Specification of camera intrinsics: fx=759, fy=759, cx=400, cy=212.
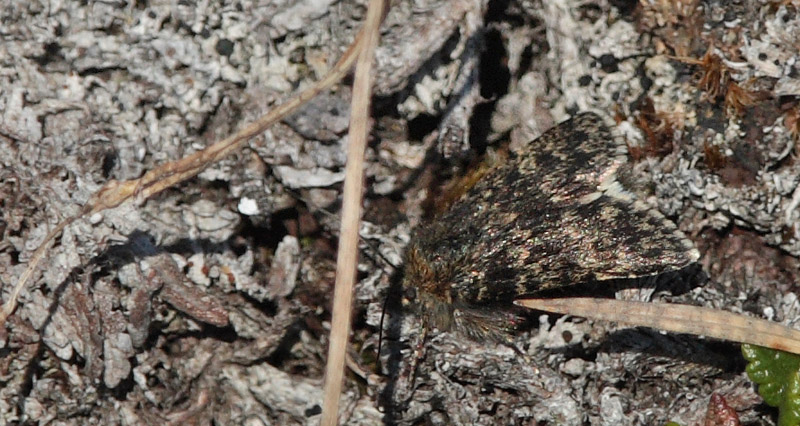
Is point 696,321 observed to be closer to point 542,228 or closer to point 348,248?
point 542,228

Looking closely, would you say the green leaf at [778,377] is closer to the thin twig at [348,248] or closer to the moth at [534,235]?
the moth at [534,235]

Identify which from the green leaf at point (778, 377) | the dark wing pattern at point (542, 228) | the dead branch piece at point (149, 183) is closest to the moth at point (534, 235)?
the dark wing pattern at point (542, 228)

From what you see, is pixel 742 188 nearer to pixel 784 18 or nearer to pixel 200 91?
pixel 784 18

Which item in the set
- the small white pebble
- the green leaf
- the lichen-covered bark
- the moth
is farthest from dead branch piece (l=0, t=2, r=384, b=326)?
the green leaf

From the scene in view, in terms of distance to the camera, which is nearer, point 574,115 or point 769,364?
point 769,364

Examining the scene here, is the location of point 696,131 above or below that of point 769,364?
above

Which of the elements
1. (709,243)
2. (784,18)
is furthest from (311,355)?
(784,18)
